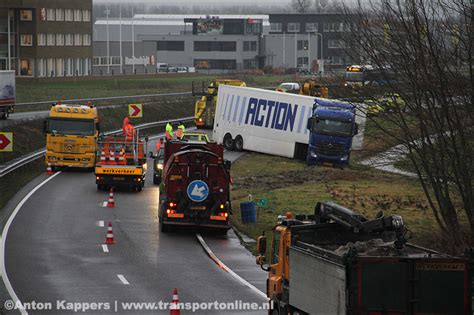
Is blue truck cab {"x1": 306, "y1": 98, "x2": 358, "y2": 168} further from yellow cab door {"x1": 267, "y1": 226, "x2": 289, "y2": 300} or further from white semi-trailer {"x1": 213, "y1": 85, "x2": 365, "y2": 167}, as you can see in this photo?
yellow cab door {"x1": 267, "y1": 226, "x2": 289, "y2": 300}

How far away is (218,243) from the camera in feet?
112

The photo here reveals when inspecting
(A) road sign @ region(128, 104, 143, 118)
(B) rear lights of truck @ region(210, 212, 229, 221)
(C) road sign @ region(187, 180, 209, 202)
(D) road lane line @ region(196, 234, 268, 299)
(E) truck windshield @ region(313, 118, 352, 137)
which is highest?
(A) road sign @ region(128, 104, 143, 118)

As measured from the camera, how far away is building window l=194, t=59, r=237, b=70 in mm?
172500

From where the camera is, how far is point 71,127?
52.4 meters

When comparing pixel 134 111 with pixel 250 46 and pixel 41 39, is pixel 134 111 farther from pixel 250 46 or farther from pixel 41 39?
pixel 250 46

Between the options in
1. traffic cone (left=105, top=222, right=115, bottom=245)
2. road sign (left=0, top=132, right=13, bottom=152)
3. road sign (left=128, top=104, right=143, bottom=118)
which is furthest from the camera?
road sign (left=128, top=104, right=143, bottom=118)

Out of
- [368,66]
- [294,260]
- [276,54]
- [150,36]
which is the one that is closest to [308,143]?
[368,66]

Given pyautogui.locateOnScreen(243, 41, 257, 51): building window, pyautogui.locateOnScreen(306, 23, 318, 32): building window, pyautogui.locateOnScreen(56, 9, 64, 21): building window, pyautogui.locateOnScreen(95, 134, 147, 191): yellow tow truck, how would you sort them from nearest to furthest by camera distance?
pyautogui.locateOnScreen(95, 134, 147, 191): yellow tow truck < pyautogui.locateOnScreen(56, 9, 64, 21): building window < pyautogui.locateOnScreen(306, 23, 318, 32): building window < pyautogui.locateOnScreen(243, 41, 257, 51): building window

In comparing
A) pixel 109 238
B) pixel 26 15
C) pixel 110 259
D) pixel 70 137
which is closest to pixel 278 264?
pixel 110 259

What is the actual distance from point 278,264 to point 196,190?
14539mm

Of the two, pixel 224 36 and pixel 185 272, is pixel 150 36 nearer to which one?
pixel 224 36

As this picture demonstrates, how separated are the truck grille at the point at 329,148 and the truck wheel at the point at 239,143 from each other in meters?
8.17

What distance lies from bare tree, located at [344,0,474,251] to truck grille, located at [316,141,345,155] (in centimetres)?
2302

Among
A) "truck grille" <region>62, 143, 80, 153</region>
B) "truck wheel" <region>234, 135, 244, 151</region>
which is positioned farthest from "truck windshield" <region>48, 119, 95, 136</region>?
"truck wheel" <region>234, 135, 244, 151</region>
